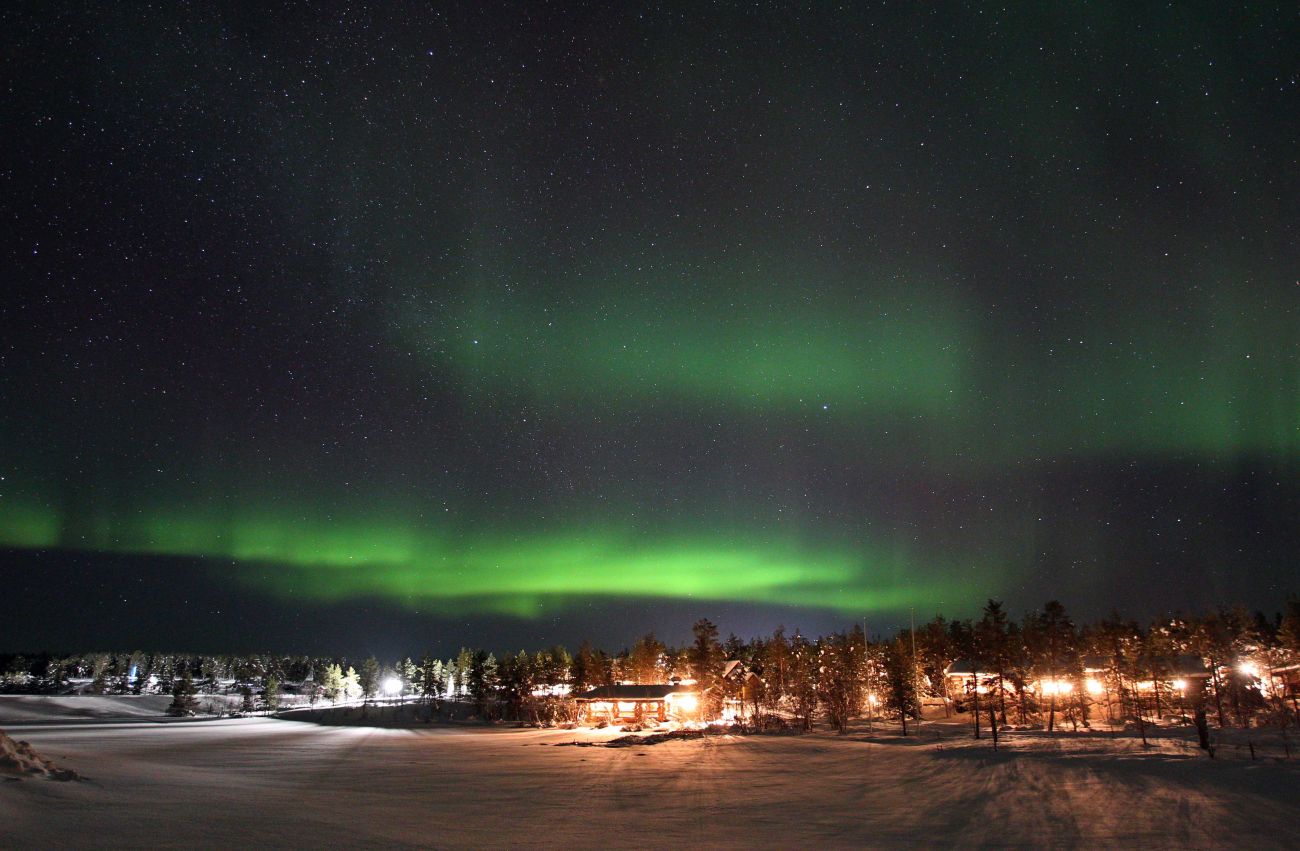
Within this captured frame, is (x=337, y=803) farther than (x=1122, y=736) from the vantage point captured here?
No

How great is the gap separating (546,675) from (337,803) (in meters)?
83.4

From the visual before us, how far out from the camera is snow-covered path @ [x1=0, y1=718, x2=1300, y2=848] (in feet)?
70.9

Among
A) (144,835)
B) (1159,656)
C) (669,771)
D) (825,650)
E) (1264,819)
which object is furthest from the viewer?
(825,650)

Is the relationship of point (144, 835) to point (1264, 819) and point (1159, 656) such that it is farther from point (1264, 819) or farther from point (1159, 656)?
point (1159, 656)

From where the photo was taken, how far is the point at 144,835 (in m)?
19.6

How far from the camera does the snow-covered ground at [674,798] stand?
21672 millimetres

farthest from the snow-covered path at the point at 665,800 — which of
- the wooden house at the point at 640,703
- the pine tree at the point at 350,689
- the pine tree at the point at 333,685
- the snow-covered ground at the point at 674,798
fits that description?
the pine tree at the point at 350,689

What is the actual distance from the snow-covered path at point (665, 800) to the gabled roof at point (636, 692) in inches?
1281

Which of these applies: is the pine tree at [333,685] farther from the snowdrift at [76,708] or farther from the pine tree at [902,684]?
the pine tree at [902,684]

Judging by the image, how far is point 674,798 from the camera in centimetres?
3009

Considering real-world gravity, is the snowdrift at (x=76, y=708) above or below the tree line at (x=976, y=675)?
below

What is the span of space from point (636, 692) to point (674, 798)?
55.5 metres

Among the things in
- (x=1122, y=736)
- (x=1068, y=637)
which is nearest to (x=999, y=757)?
(x=1122, y=736)

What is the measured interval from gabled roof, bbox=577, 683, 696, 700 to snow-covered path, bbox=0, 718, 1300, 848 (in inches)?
1281
